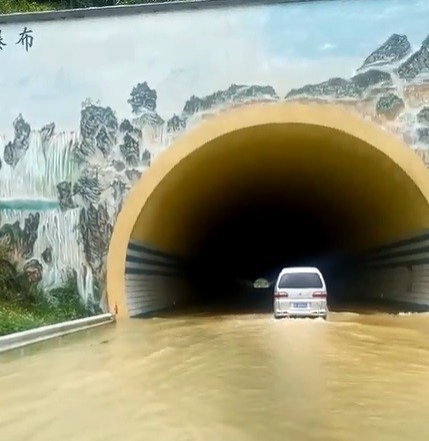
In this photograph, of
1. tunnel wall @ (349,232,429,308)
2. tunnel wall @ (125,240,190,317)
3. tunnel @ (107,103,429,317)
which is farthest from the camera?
tunnel wall @ (349,232,429,308)

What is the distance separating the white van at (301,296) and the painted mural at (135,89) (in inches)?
150

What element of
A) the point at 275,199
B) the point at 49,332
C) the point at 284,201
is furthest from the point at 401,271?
the point at 49,332

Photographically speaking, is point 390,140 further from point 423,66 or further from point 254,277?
point 254,277

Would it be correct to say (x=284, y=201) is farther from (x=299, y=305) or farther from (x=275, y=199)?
(x=299, y=305)

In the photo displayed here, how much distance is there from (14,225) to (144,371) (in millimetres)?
9205

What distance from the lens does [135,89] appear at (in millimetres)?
18391

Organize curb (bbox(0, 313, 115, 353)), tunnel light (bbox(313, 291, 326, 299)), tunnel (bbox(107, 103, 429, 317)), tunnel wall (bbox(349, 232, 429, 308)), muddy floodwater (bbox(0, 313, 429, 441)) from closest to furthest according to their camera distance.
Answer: muddy floodwater (bbox(0, 313, 429, 441))
curb (bbox(0, 313, 115, 353))
tunnel (bbox(107, 103, 429, 317))
tunnel light (bbox(313, 291, 326, 299))
tunnel wall (bbox(349, 232, 429, 308))

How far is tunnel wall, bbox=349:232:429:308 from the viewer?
19.2 meters

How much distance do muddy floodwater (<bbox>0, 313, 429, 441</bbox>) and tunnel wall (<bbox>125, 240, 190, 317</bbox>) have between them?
3491mm

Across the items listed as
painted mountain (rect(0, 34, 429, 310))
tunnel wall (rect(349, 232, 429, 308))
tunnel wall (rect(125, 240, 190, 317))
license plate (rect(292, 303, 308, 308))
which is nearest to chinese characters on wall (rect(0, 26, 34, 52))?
painted mountain (rect(0, 34, 429, 310))

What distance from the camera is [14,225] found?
1833cm

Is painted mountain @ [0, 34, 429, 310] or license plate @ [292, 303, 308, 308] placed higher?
painted mountain @ [0, 34, 429, 310]

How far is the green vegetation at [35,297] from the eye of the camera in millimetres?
17078

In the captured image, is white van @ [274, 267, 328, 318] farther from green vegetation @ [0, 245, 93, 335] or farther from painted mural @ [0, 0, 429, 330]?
green vegetation @ [0, 245, 93, 335]
